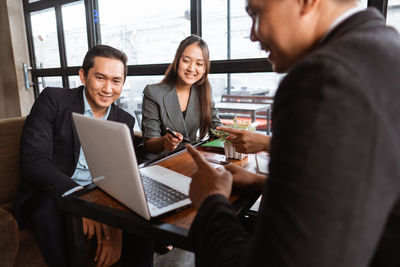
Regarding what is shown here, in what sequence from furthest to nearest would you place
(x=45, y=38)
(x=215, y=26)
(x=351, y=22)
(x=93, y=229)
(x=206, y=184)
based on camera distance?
(x=45, y=38) < (x=215, y=26) < (x=93, y=229) < (x=206, y=184) < (x=351, y=22)

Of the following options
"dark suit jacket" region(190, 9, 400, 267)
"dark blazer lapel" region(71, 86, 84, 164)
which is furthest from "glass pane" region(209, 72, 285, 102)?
"dark suit jacket" region(190, 9, 400, 267)

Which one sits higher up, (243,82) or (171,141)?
(243,82)

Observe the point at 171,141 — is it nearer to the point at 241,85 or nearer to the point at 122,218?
the point at 122,218

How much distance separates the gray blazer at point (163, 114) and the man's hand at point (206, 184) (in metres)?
1.25

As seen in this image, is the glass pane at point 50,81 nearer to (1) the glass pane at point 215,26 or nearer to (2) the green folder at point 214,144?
(1) the glass pane at point 215,26

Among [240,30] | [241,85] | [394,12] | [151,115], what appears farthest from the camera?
[241,85]

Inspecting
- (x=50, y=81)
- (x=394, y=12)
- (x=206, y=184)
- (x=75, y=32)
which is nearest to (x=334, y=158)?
(x=206, y=184)

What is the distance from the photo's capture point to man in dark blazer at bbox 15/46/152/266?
49.1 inches

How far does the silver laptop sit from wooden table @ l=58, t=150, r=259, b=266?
0.02 metres

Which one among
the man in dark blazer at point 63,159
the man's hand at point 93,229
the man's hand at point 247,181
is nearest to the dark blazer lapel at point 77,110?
the man in dark blazer at point 63,159

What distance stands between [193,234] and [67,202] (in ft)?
1.69

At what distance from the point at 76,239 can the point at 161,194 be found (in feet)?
1.13

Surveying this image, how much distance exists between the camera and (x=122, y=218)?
0.82 m

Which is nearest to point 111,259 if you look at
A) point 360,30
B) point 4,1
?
point 360,30
